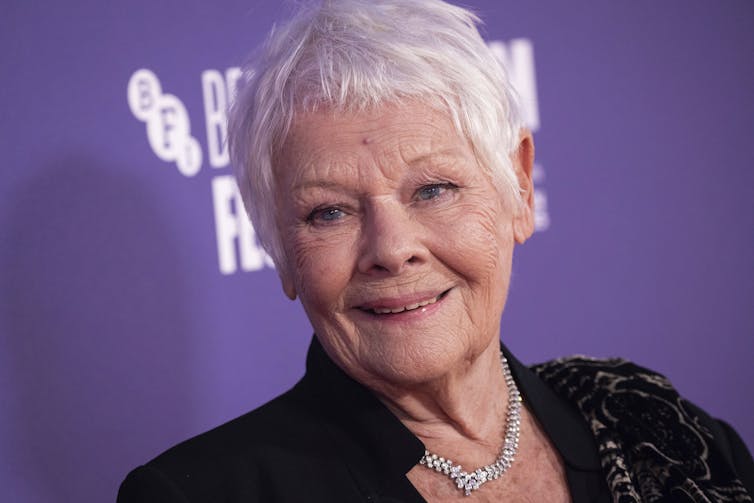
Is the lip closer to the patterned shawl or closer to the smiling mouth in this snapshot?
the smiling mouth

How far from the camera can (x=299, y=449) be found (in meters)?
1.30

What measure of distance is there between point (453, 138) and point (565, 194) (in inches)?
44.8

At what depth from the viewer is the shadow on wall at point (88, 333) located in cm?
172

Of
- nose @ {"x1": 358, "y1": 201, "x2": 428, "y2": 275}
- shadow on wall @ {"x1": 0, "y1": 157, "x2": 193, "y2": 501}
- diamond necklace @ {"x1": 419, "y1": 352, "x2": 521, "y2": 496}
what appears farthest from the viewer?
shadow on wall @ {"x1": 0, "y1": 157, "x2": 193, "y2": 501}

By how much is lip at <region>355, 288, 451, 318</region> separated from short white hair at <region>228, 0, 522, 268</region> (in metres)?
0.19

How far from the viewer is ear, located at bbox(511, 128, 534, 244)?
4.75 ft

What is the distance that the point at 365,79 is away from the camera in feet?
4.09

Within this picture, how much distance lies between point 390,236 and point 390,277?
6 centimetres

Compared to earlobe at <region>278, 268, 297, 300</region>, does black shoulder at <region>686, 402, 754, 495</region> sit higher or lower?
lower

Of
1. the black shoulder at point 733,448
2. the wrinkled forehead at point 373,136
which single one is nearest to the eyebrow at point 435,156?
the wrinkled forehead at point 373,136

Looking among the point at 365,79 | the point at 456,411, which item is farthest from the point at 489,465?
the point at 365,79

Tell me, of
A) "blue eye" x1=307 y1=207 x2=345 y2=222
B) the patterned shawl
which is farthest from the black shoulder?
"blue eye" x1=307 y1=207 x2=345 y2=222

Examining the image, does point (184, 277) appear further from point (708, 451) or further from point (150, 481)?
point (708, 451)

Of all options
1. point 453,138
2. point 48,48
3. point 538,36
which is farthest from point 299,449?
point 538,36
